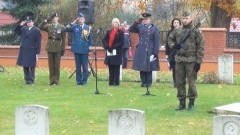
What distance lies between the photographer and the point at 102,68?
102 ft

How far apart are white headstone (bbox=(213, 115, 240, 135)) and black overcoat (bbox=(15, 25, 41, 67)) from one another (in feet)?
37.9

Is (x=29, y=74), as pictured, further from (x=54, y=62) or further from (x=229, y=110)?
(x=229, y=110)

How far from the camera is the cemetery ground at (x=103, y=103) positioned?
482 inches

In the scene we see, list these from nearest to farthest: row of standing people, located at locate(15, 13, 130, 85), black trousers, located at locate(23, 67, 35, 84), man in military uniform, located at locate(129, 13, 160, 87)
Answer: man in military uniform, located at locate(129, 13, 160, 87), row of standing people, located at locate(15, 13, 130, 85), black trousers, located at locate(23, 67, 35, 84)

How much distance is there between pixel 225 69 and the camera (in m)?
22.0

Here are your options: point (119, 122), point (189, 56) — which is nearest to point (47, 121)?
point (119, 122)

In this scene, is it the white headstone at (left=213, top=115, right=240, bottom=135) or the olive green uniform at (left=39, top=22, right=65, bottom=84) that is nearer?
the white headstone at (left=213, top=115, right=240, bottom=135)

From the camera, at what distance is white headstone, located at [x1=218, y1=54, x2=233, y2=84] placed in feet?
71.7

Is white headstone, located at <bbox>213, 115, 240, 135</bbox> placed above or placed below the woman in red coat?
below

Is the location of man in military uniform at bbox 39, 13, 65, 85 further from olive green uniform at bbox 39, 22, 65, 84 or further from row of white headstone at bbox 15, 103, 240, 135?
row of white headstone at bbox 15, 103, 240, 135

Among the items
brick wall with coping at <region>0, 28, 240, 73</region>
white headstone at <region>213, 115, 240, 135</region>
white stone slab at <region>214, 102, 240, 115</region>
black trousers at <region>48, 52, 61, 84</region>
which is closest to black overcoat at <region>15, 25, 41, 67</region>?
black trousers at <region>48, 52, 61, 84</region>

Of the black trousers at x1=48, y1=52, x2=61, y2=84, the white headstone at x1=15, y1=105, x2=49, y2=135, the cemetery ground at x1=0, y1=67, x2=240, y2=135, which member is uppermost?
the black trousers at x1=48, y1=52, x2=61, y2=84

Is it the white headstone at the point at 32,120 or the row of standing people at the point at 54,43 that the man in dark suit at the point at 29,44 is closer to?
the row of standing people at the point at 54,43

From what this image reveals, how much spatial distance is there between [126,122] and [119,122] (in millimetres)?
101
